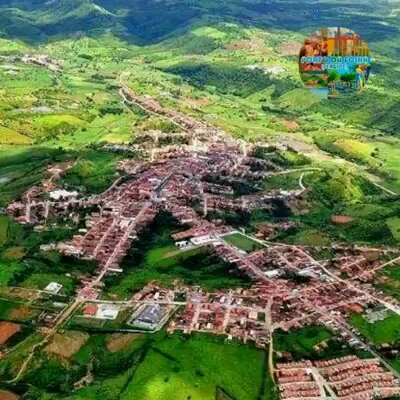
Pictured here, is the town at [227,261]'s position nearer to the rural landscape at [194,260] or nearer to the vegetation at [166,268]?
the rural landscape at [194,260]

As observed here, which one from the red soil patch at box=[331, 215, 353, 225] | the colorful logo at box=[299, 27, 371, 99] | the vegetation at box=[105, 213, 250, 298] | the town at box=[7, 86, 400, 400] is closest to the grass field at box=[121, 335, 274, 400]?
the town at box=[7, 86, 400, 400]

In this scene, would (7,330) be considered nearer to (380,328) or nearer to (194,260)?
(194,260)

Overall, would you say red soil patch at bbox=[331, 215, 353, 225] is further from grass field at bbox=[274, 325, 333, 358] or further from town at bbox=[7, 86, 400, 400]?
grass field at bbox=[274, 325, 333, 358]

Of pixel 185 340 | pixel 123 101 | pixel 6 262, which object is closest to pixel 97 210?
pixel 6 262

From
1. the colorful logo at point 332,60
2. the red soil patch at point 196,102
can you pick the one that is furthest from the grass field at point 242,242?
the red soil patch at point 196,102

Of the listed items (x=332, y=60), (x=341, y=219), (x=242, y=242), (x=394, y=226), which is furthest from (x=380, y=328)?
(x=332, y=60)

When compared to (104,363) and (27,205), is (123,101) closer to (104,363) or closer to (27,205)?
(27,205)
